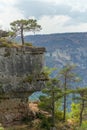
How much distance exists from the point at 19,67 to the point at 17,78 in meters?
2.11

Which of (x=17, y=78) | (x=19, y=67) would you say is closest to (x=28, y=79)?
(x=17, y=78)

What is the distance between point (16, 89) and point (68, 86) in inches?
541

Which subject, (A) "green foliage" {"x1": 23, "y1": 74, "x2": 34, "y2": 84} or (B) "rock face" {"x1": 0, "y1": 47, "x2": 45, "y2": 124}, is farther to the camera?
(A) "green foliage" {"x1": 23, "y1": 74, "x2": 34, "y2": 84}

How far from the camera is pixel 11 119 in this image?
82.6m

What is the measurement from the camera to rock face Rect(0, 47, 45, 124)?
81500 millimetres

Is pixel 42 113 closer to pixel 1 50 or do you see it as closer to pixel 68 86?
pixel 68 86

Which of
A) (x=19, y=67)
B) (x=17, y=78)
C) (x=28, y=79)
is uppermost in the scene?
(x=19, y=67)

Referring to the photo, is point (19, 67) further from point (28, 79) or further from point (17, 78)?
point (28, 79)

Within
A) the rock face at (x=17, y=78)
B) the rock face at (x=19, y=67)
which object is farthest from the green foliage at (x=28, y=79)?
the rock face at (x=19, y=67)

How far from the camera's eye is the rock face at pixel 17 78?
267 feet

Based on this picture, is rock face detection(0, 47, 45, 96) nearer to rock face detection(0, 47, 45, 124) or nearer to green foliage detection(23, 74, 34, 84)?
rock face detection(0, 47, 45, 124)

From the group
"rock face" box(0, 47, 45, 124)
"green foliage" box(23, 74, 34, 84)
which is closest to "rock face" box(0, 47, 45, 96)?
"rock face" box(0, 47, 45, 124)

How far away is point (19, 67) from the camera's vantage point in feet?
271

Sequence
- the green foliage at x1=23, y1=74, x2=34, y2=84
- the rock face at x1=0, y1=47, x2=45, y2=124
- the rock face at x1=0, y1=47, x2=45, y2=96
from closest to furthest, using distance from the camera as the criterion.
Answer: the rock face at x1=0, y1=47, x2=45, y2=96, the rock face at x1=0, y1=47, x2=45, y2=124, the green foliage at x1=23, y1=74, x2=34, y2=84
